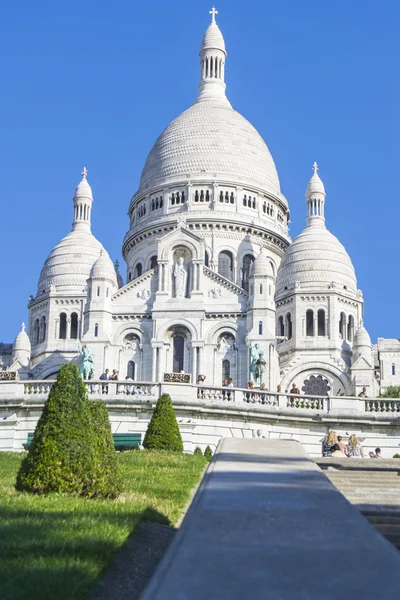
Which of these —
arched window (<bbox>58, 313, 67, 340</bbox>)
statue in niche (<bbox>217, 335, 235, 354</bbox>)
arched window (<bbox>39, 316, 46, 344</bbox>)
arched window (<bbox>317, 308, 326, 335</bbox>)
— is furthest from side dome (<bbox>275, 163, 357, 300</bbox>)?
arched window (<bbox>39, 316, 46, 344</bbox>)

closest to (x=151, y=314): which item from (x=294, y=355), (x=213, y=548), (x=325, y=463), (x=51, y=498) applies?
(x=294, y=355)

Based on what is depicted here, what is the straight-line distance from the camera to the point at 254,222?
7700 cm

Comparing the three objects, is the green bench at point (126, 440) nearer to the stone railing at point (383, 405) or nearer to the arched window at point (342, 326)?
the stone railing at point (383, 405)

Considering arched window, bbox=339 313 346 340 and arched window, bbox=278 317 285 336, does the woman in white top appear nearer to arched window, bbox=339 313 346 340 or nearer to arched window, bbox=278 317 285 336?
arched window, bbox=339 313 346 340

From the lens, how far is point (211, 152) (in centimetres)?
8131

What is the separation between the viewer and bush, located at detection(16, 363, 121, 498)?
14148 mm

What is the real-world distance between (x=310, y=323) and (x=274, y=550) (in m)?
62.1

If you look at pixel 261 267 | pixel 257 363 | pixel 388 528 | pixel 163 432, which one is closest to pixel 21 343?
pixel 261 267

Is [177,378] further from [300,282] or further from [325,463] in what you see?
[300,282]

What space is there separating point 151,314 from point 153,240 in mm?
15051

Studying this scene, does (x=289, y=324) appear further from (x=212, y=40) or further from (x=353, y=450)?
(x=353, y=450)

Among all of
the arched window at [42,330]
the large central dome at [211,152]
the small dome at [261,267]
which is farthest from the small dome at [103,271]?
the large central dome at [211,152]

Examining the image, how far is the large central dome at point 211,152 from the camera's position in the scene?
80250 mm

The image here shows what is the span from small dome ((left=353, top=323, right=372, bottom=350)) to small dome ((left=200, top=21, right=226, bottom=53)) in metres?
38.5
